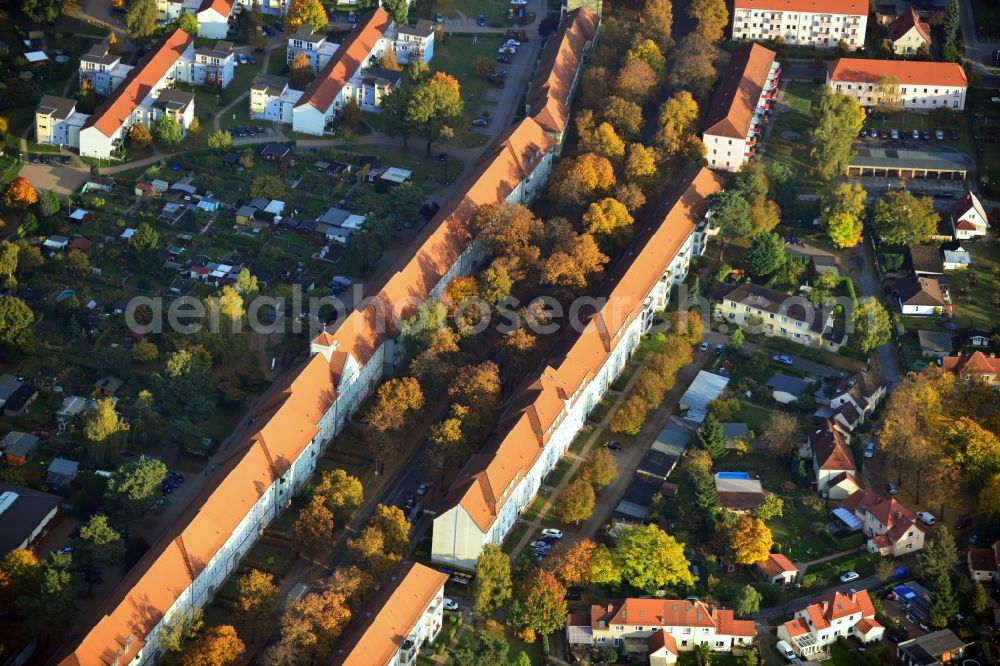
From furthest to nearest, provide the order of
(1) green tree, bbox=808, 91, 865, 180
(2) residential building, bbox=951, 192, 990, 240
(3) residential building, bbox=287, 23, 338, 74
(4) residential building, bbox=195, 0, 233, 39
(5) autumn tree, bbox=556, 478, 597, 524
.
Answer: (4) residential building, bbox=195, 0, 233, 39 → (3) residential building, bbox=287, 23, 338, 74 → (1) green tree, bbox=808, 91, 865, 180 → (2) residential building, bbox=951, 192, 990, 240 → (5) autumn tree, bbox=556, 478, 597, 524

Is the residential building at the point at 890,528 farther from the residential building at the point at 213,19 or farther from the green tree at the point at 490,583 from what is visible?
the residential building at the point at 213,19

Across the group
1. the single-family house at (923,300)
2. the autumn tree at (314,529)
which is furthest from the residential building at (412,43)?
the autumn tree at (314,529)

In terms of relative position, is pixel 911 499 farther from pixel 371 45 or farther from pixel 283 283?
pixel 371 45

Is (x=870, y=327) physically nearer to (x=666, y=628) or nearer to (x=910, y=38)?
(x=666, y=628)

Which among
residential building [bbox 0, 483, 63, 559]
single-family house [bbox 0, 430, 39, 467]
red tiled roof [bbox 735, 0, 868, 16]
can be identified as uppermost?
red tiled roof [bbox 735, 0, 868, 16]

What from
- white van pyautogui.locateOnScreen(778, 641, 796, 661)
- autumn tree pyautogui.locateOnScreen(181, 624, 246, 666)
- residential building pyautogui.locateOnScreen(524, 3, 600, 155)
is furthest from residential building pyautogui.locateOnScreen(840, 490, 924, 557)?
residential building pyautogui.locateOnScreen(524, 3, 600, 155)

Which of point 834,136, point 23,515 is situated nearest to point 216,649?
point 23,515

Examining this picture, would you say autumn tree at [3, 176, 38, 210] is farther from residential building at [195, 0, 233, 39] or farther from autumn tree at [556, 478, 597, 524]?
autumn tree at [556, 478, 597, 524]
